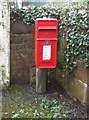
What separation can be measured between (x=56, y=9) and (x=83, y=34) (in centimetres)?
120

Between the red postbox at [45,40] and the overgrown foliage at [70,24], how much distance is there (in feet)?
0.76

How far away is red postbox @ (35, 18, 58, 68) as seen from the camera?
168 inches

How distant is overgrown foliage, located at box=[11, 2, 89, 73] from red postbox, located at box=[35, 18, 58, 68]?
0.76ft

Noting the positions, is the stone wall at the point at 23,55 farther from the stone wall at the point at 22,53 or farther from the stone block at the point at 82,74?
the stone block at the point at 82,74

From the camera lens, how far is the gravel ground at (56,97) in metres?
3.83

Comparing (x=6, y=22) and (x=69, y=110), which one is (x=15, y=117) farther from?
(x=6, y=22)

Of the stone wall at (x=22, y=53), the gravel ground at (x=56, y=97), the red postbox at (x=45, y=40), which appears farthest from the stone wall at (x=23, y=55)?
the red postbox at (x=45, y=40)

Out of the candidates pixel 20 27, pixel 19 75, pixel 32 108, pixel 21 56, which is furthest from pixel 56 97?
pixel 20 27

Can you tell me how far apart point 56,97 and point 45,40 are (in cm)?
90

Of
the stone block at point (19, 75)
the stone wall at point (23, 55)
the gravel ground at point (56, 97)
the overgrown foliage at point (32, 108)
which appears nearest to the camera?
the overgrown foliage at point (32, 108)

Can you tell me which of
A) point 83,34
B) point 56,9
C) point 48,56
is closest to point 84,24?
point 83,34

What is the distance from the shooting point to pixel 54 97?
4.43 metres

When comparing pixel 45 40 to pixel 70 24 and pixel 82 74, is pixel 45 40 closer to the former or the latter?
pixel 70 24

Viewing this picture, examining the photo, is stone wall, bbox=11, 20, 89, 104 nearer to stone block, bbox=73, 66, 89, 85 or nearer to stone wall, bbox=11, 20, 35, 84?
stone wall, bbox=11, 20, 35, 84
